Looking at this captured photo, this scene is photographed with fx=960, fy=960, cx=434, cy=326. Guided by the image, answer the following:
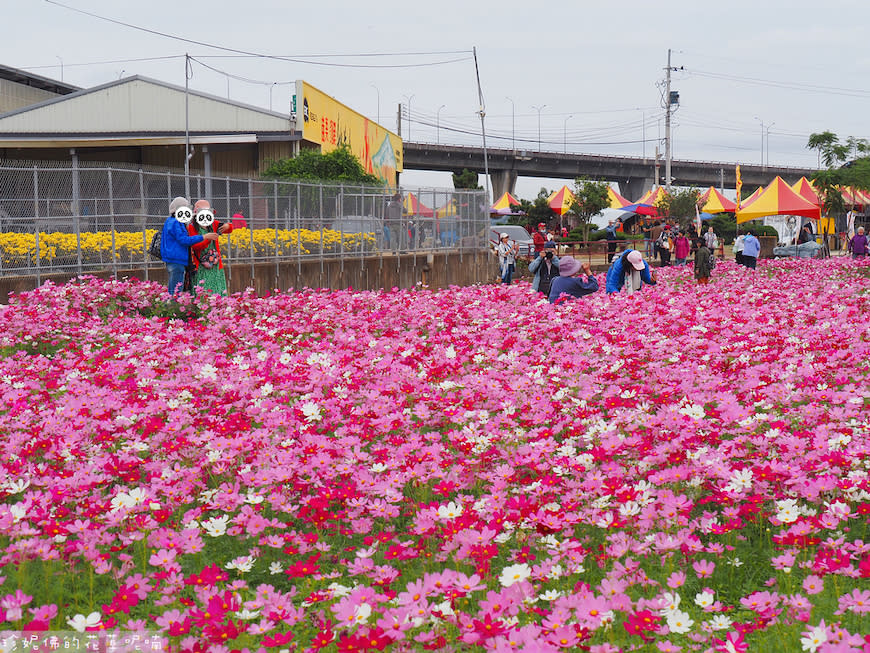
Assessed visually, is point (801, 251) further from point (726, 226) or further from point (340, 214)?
point (726, 226)

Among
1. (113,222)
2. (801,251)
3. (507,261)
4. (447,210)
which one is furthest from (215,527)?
(801,251)

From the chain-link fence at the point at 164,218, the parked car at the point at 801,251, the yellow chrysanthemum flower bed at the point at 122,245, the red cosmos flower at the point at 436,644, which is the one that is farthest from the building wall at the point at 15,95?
the red cosmos flower at the point at 436,644

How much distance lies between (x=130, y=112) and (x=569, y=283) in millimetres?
29509

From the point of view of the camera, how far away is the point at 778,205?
31859 mm

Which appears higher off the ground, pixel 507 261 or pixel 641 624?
pixel 507 261

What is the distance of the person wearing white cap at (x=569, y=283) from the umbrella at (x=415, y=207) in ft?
40.6

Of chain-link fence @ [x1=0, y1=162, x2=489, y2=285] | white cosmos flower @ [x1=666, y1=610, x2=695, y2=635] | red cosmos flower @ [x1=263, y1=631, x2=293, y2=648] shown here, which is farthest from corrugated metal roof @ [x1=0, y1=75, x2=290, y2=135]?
white cosmos flower @ [x1=666, y1=610, x2=695, y2=635]

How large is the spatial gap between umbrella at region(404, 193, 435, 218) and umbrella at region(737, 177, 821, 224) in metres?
12.0

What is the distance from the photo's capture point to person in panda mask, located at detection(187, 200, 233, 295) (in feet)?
39.9

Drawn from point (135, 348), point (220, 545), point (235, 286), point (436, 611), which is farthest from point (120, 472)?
point (235, 286)

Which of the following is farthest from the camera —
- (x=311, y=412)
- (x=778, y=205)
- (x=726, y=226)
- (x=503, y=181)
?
(x=503, y=181)

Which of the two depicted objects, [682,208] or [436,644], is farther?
[682,208]

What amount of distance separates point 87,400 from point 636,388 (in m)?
3.67

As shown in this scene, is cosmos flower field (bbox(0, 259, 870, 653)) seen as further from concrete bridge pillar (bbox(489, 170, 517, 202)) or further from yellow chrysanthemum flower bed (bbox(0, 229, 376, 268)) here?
concrete bridge pillar (bbox(489, 170, 517, 202))
